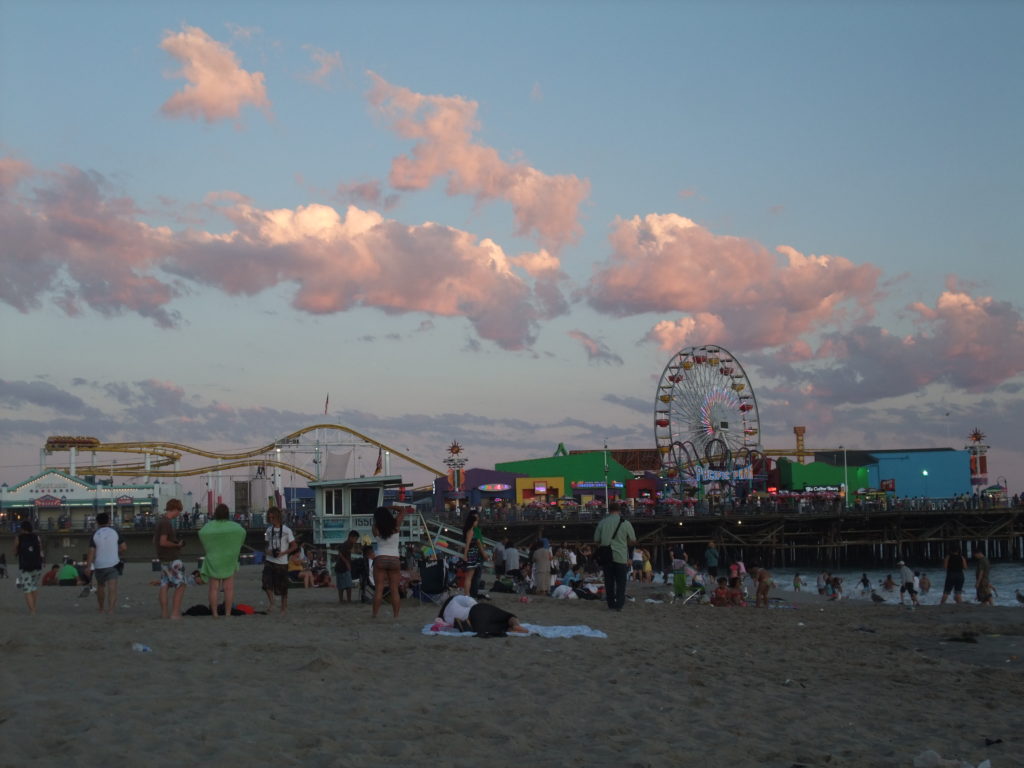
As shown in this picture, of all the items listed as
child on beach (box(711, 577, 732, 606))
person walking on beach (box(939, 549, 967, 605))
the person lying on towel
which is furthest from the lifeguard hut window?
the person lying on towel

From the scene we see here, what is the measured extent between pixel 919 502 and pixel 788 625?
59.2 m

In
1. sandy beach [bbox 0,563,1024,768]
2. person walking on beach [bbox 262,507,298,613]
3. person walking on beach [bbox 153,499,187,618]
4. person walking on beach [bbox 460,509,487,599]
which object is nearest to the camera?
sandy beach [bbox 0,563,1024,768]

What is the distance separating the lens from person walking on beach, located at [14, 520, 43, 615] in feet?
43.5

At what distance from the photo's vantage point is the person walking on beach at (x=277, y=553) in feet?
42.0

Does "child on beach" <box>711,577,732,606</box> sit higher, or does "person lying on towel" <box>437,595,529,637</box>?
"person lying on towel" <box>437,595,529,637</box>

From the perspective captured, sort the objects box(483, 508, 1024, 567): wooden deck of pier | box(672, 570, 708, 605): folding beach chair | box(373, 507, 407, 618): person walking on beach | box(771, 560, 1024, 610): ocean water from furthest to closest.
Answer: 1. box(483, 508, 1024, 567): wooden deck of pier
2. box(771, 560, 1024, 610): ocean water
3. box(672, 570, 708, 605): folding beach chair
4. box(373, 507, 407, 618): person walking on beach

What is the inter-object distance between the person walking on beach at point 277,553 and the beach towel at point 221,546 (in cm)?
89

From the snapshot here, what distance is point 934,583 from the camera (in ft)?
133

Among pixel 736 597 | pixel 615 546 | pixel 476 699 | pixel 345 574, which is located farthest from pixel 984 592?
pixel 476 699

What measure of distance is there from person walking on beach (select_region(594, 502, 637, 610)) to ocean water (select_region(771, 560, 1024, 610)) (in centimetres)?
1334

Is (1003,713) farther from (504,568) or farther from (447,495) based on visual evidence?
(447,495)

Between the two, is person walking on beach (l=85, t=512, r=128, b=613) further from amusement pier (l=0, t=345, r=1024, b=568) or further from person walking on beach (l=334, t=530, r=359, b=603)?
amusement pier (l=0, t=345, r=1024, b=568)

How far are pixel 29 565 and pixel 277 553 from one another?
3.52 meters

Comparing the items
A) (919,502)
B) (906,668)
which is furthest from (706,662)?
(919,502)
